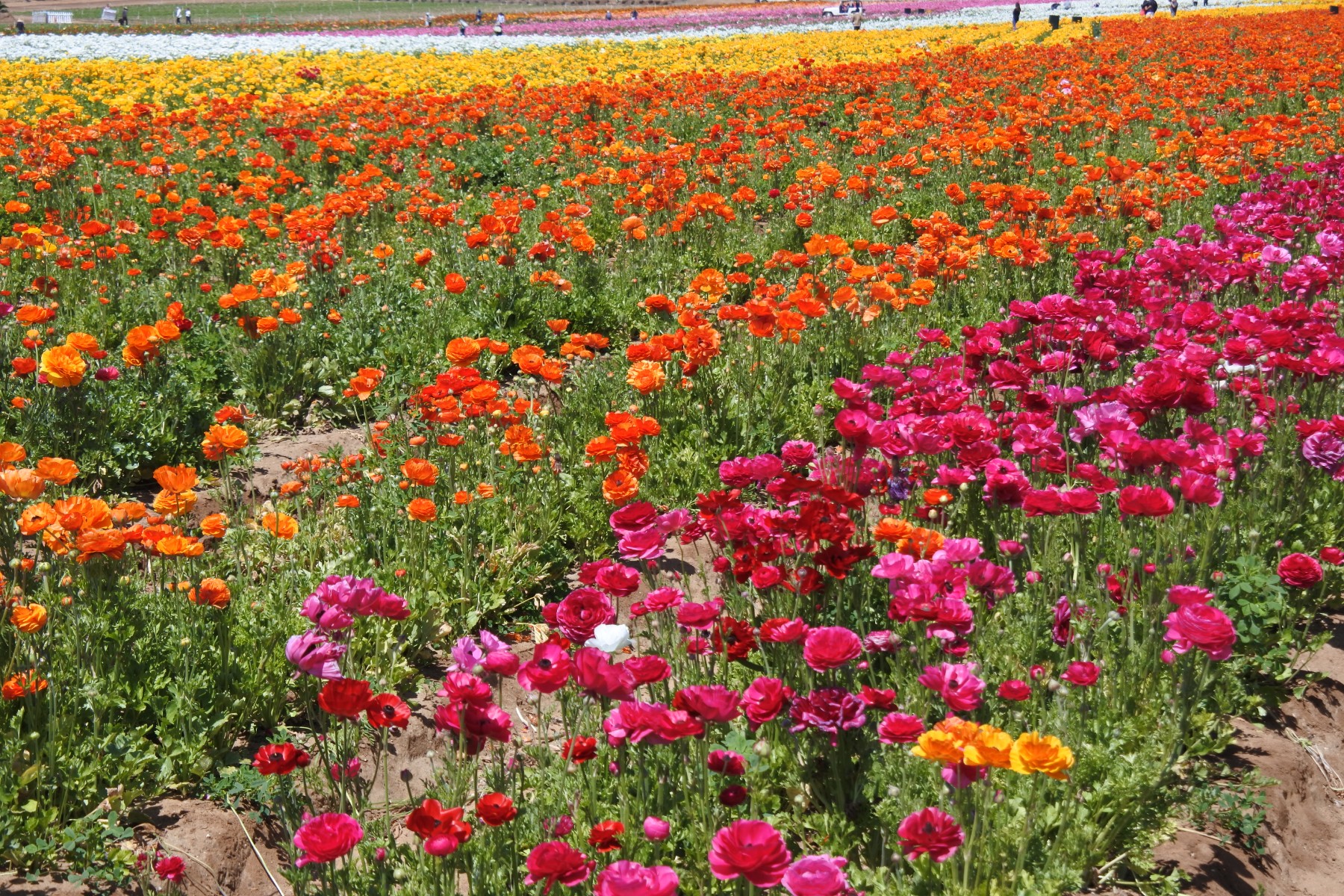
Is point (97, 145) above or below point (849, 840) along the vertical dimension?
above

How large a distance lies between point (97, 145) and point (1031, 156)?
924cm

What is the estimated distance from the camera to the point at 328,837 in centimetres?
210

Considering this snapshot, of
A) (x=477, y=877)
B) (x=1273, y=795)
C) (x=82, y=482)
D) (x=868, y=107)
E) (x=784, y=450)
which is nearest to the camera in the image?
(x=477, y=877)

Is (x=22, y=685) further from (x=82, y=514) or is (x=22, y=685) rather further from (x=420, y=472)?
(x=420, y=472)

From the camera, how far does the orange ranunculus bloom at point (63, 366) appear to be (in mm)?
4121

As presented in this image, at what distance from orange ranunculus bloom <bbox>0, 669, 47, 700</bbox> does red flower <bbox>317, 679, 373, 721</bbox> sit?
115 centimetres

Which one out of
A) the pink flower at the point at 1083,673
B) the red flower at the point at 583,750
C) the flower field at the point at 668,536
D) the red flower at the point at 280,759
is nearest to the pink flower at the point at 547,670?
the flower field at the point at 668,536

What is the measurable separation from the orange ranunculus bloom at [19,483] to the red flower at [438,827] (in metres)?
1.71

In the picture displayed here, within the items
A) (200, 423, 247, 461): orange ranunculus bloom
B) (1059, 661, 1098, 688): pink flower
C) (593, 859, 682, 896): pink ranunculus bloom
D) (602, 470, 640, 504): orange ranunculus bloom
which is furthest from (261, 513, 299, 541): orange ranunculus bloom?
(1059, 661, 1098, 688): pink flower

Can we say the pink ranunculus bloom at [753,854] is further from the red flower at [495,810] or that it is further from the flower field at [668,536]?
the red flower at [495,810]

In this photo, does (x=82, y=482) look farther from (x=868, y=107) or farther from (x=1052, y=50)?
(x=1052, y=50)

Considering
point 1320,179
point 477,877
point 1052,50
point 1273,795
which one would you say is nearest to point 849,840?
point 477,877

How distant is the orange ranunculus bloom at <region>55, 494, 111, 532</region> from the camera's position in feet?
9.82

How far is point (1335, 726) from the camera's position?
3.68 m
